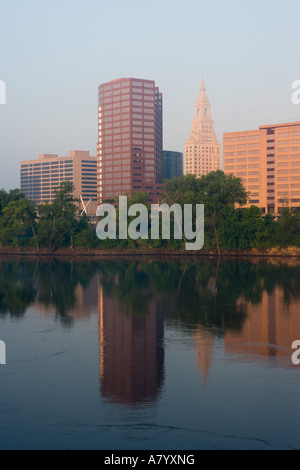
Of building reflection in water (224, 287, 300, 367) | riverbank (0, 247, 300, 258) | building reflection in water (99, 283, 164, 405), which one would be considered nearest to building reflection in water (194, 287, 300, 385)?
building reflection in water (224, 287, 300, 367)

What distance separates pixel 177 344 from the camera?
2509 centimetres

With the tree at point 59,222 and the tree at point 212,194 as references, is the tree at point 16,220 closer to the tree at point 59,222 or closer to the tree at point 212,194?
the tree at point 59,222

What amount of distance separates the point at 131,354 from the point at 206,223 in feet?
256

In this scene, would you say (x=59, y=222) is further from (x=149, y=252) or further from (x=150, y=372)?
(x=150, y=372)

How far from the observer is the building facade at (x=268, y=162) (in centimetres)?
17925

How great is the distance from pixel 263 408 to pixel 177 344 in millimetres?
8940

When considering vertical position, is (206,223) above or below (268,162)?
below

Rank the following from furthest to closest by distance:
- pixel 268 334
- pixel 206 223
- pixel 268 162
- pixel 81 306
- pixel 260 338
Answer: pixel 268 162, pixel 206 223, pixel 81 306, pixel 268 334, pixel 260 338

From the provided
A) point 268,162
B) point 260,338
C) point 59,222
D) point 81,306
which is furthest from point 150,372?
point 268,162

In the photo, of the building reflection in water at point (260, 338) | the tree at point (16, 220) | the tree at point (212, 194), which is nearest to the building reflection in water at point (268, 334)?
the building reflection in water at point (260, 338)

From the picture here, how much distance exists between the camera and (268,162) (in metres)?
185

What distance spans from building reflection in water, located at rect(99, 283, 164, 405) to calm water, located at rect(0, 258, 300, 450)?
5cm

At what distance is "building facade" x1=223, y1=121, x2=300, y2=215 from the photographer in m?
179

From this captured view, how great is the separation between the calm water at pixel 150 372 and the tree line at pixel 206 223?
56.5m
